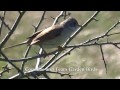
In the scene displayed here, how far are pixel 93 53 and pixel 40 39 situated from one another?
601 centimetres

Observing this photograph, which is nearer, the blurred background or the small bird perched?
the small bird perched

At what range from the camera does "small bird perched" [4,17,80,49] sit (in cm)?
457

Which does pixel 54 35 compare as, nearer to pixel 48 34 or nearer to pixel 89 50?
pixel 48 34

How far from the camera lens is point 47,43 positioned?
15.4ft

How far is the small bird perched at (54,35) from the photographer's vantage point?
457 centimetres

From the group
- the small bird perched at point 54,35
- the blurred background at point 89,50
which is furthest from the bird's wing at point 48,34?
the blurred background at point 89,50

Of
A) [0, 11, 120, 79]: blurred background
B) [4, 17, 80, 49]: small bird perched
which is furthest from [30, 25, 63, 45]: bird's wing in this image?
[0, 11, 120, 79]: blurred background

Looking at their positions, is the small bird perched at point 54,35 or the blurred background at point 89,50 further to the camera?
the blurred background at point 89,50

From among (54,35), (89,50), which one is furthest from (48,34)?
(89,50)

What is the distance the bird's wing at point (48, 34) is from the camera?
4552mm

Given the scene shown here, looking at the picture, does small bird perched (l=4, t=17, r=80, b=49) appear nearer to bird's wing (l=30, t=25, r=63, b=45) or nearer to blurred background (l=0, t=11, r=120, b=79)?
bird's wing (l=30, t=25, r=63, b=45)

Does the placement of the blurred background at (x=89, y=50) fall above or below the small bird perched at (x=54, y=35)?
above

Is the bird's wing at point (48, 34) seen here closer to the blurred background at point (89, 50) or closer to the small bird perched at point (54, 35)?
the small bird perched at point (54, 35)
